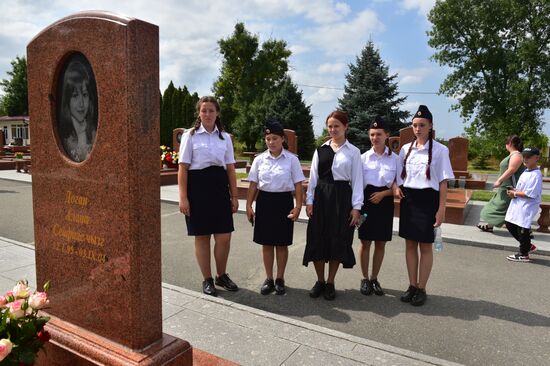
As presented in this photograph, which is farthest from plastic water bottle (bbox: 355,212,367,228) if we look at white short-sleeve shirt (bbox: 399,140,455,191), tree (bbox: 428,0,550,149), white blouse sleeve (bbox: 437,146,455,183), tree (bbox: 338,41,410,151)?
tree (bbox: 428,0,550,149)

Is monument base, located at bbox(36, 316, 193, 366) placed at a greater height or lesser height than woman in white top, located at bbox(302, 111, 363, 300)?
lesser

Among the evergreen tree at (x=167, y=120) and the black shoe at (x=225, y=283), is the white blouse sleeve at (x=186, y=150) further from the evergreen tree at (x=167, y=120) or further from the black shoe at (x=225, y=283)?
the evergreen tree at (x=167, y=120)

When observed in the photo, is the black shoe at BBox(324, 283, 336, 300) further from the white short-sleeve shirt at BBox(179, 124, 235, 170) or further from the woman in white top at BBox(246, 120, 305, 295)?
the white short-sleeve shirt at BBox(179, 124, 235, 170)

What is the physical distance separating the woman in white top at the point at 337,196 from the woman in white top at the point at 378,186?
279mm

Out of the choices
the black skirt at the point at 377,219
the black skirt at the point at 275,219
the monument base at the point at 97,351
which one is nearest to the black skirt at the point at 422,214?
the black skirt at the point at 377,219

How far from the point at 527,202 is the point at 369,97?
745 inches

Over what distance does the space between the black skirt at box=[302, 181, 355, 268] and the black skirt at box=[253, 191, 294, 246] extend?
0.94 feet

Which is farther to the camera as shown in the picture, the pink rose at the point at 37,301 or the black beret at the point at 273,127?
the black beret at the point at 273,127

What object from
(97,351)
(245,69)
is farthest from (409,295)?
(245,69)

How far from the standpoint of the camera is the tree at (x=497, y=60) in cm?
2942

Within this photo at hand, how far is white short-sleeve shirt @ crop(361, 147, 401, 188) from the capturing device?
4180mm

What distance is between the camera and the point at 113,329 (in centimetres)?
235

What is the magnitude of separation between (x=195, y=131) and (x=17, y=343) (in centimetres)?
234

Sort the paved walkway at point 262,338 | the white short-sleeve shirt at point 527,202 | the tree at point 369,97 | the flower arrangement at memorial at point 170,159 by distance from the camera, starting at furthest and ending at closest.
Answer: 1. the tree at point 369,97
2. the flower arrangement at memorial at point 170,159
3. the white short-sleeve shirt at point 527,202
4. the paved walkway at point 262,338
